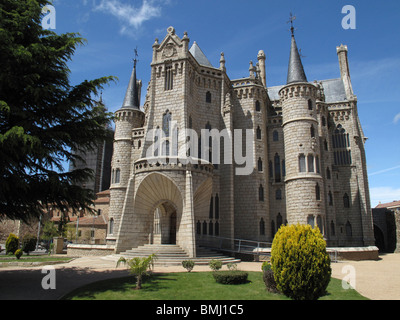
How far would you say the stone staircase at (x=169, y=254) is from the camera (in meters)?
19.3

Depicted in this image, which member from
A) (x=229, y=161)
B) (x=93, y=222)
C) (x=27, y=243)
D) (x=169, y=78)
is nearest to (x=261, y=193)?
(x=229, y=161)

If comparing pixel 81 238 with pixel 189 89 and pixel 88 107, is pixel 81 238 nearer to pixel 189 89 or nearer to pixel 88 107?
pixel 189 89

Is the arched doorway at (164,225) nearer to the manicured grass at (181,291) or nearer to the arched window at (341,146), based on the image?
the manicured grass at (181,291)

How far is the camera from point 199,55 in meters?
31.9

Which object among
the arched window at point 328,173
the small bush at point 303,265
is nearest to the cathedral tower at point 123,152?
the arched window at point 328,173

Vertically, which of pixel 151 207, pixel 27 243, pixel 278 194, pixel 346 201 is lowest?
pixel 27 243

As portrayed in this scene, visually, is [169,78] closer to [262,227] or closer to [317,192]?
[262,227]

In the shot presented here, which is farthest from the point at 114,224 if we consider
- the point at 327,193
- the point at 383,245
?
the point at 383,245

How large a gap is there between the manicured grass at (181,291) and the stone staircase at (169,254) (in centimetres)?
580

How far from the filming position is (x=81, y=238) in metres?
42.2

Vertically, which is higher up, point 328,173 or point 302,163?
point 302,163

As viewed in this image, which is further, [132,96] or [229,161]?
[132,96]

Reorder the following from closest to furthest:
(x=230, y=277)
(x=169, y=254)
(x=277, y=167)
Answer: (x=230, y=277), (x=169, y=254), (x=277, y=167)

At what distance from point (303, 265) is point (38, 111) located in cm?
1212
